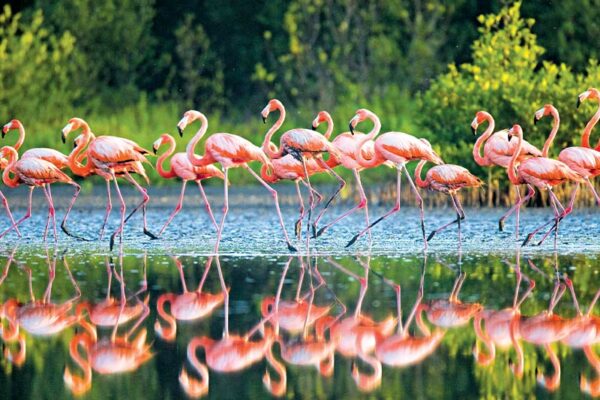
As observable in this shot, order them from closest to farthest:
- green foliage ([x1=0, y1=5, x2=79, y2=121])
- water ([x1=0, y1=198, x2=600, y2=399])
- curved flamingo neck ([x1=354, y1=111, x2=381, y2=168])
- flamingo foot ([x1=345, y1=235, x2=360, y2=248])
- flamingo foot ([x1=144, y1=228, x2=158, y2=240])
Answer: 1. water ([x1=0, y1=198, x2=600, y2=399])
2. flamingo foot ([x1=345, y1=235, x2=360, y2=248])
3. curved flamingo neck ([x1=354, y1=111, x2=381, y2=168])
4. flamingo foot ([x1=144, y1=228, x2=158, y2=240])
5. green foliage ([x1=0, y1=5, x2=79, y2=121])

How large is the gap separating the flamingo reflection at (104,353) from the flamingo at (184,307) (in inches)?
5.5

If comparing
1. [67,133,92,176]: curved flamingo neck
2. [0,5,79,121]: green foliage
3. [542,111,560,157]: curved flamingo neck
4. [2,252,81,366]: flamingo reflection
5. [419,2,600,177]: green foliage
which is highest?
[0,5,79,121]: green foliage

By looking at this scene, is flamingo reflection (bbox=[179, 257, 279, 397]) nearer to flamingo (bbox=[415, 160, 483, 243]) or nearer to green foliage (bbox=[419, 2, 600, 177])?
flamingo (bbox=[415, 160, 483, 243])

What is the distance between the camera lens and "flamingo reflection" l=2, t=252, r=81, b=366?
7184 millimetres

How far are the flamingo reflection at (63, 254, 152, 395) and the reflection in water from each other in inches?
0.4

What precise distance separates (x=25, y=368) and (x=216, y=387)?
3.41 feet

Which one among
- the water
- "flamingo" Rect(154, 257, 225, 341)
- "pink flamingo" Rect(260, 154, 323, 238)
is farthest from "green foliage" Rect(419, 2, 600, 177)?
"flamingo" Rect(154, 257, 225, 341)

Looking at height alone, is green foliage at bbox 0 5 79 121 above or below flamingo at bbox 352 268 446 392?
above

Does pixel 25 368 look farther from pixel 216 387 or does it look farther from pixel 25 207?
pixel 25 207

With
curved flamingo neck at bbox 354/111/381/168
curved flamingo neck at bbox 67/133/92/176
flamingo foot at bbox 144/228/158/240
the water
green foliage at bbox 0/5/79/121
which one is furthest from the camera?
green foliage at bbox 0/5/79/121

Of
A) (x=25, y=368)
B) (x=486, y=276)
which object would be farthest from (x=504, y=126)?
(x=25, y=368)

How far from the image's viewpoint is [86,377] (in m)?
6.27

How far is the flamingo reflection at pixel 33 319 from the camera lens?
283 inches

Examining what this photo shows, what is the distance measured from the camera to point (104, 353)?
6883 mm
